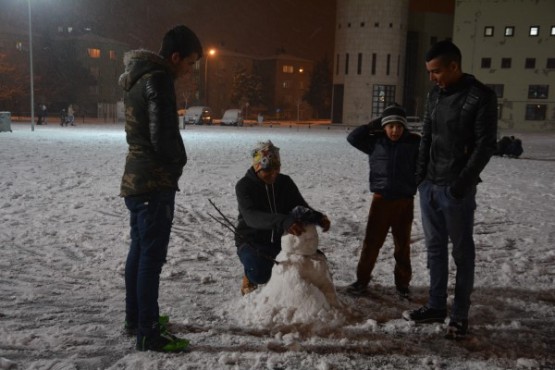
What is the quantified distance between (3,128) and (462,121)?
2901 cm

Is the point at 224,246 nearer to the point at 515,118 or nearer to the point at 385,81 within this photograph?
the point at 515,118

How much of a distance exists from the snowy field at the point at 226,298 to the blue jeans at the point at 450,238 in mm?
296

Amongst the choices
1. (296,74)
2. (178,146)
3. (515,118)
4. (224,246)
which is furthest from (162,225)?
(296,74)

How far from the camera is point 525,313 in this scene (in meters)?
4.56

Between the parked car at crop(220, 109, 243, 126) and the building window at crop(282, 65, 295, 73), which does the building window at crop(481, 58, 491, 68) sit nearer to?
the parked car at crop(220, 109, 243, 126)

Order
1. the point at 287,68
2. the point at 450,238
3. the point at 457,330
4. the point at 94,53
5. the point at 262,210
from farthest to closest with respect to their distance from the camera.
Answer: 1. the point at 287,68
2. the point at 94,53
3. the point at 262,210
4. the point at 450,238
5. the point at 457,330

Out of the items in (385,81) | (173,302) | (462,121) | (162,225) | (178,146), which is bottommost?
(173,302)

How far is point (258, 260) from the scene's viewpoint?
4625 mm

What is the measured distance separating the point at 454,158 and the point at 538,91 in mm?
58882

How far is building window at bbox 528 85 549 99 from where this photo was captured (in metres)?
55.0

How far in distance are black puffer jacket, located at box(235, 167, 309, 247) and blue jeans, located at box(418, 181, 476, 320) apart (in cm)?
118

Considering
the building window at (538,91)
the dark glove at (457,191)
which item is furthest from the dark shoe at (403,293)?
→ the building window at (538,91)

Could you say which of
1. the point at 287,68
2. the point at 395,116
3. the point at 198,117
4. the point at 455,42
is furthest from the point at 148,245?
the point at 287,68

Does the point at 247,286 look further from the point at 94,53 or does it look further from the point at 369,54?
the point at 94,53
